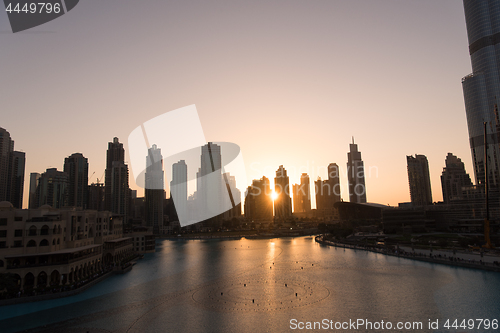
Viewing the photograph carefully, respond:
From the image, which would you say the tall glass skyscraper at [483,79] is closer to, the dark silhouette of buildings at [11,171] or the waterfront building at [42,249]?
the waterfront building at [42,249]

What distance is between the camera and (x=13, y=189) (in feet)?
561

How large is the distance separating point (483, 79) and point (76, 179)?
721 ft

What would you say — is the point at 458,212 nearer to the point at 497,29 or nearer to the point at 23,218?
the point at 497,29

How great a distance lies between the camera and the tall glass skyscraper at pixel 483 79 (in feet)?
460

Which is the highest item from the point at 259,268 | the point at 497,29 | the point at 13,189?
the point at 497,29

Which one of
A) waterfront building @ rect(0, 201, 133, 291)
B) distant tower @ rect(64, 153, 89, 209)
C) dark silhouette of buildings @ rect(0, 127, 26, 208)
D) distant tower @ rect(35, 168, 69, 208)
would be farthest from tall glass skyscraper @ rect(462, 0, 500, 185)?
dark silhouette of buildings @ rect(0, 127, 26, 208)

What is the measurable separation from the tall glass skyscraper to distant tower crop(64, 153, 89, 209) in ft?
690

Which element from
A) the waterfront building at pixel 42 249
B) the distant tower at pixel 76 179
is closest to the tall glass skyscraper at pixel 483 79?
the waterfront building at pixel 42 249

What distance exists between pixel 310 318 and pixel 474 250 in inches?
2057

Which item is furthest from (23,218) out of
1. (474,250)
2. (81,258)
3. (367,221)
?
(367,221)

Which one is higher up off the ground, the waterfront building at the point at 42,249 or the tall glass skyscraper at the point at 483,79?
the tall glass skyscraper at the point at 483,79

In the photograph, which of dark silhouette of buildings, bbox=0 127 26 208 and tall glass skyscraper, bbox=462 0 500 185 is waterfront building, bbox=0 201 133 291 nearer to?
dark silhouette of buildings, bbox=0 127 26 208

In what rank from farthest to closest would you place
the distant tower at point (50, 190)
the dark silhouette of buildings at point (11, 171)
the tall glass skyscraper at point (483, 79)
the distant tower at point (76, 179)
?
the distant tower at point (76, 179), the distant tower at point (50, 190), the dark silhouette of buildings at point (11, 171), the tall glass skyscraper at point (483, 79)

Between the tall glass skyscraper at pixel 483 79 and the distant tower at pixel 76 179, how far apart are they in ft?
690
